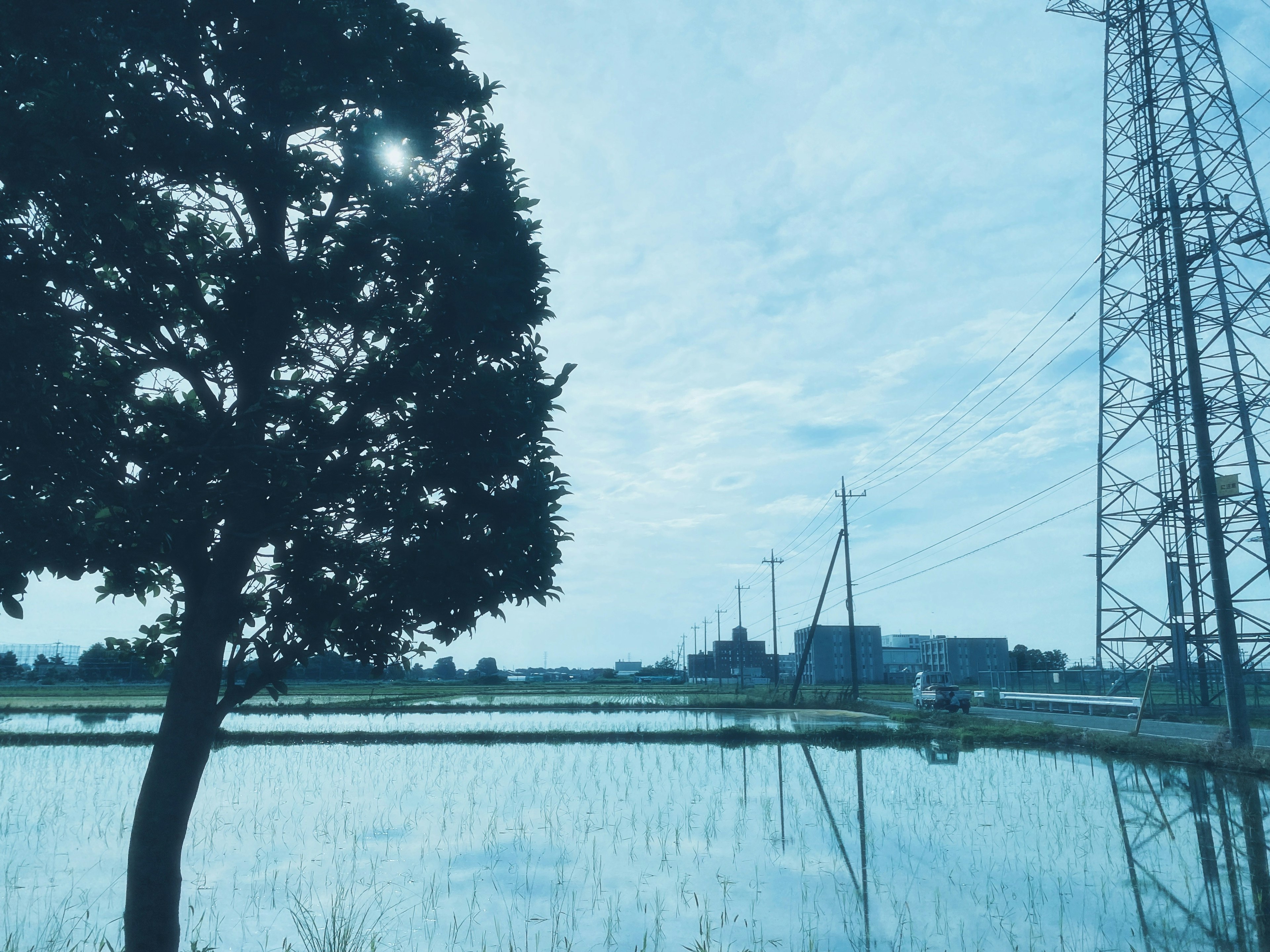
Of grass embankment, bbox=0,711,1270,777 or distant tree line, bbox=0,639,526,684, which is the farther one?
grass embankment, bbox=0,711,1270,777

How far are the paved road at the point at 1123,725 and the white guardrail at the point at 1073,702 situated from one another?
0.62 meters

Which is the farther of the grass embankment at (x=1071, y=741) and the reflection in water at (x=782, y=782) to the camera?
the grass embankment at (x=1071, y=741)

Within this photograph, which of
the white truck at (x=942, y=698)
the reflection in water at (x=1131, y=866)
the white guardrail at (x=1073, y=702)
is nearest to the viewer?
the reflection in water at (x=1131, y=866)

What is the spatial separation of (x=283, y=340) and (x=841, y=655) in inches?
6323

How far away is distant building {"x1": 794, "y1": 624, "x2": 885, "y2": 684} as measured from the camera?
5955 inches

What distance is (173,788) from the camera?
22.4 feet

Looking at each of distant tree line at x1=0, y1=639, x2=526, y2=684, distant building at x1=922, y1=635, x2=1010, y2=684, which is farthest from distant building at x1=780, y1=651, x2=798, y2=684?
distant tree line at x1=0, y1=639, x2=526, y2=684

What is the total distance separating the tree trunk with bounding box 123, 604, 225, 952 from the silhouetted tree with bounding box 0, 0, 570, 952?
20mm

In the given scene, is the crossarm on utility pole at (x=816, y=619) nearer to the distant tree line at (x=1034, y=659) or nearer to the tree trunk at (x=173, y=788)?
the tree trunk at (x=173, y=788)

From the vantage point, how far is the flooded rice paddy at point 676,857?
914 cm

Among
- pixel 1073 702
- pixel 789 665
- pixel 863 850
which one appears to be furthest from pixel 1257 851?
pixel 789 665

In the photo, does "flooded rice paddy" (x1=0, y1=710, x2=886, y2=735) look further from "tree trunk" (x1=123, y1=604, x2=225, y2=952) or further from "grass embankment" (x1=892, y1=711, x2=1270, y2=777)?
"tree trunk" (x1=123, y1=604, x2=225, y2=952)

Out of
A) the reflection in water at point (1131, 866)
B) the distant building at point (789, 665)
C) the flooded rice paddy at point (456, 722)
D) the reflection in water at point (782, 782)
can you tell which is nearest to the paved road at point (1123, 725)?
the reflection in water at point (1131, 866)

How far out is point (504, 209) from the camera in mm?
7531
